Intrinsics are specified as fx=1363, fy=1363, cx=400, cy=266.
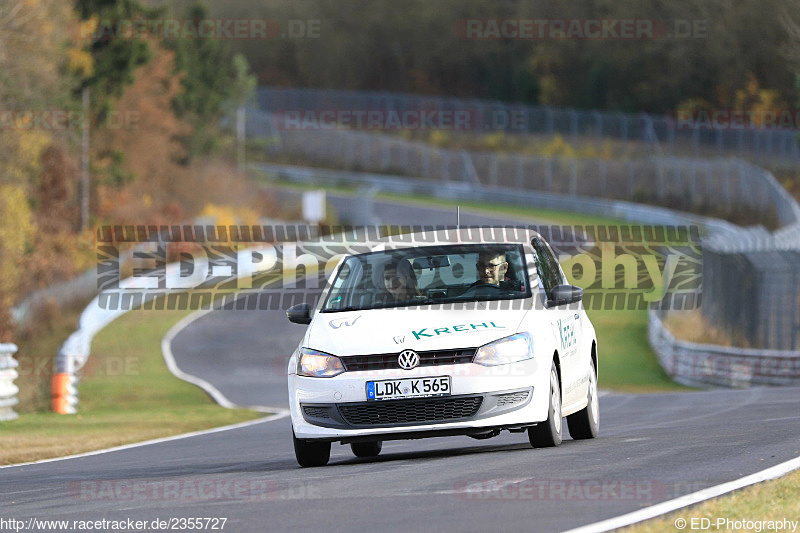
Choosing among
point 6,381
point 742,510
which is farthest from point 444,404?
point 6,381

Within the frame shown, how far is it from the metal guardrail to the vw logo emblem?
57653 mm

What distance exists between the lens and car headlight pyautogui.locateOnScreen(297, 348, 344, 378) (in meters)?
10.7

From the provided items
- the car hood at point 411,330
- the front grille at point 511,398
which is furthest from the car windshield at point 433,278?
the front grille at point 511,398

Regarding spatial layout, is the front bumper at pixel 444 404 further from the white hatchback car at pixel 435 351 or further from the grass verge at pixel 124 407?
the grass verge at pixel 124 407

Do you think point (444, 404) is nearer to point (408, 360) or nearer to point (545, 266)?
point (408, 360)

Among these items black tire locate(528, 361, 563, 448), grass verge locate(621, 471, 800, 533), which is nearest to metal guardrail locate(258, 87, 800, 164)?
black tire locate(528, 361, 563, 448)

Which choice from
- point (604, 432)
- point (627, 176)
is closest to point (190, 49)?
point (627, 176)

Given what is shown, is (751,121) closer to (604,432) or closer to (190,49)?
(190,49)

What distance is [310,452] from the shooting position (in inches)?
441

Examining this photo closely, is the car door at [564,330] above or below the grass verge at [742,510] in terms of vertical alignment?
above

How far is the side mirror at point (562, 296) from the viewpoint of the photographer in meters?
11.3

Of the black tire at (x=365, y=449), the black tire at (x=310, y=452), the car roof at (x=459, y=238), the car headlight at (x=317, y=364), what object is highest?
the car roof at (x=459, y=238)

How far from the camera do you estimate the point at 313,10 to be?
471 ft

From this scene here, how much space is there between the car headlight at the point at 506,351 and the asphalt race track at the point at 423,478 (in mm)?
763
